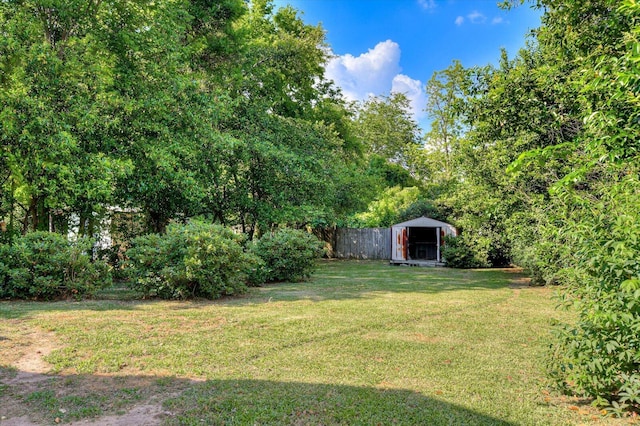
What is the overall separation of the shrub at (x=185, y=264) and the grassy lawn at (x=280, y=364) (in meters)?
0.51

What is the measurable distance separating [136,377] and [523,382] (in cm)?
350

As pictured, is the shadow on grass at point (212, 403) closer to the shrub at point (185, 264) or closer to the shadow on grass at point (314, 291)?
the shadow on grass at point (314, 291)

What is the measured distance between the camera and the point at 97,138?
10516 millimetres

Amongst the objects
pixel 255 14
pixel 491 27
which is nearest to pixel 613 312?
pixel 491 27

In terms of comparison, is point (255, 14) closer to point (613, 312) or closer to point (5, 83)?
point (5, 83)

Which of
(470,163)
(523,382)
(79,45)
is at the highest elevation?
(79,45)

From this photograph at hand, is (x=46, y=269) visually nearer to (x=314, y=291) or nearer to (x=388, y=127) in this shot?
(x=314, y=291)

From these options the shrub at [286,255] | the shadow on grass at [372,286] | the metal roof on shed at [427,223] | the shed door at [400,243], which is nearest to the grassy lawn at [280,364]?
the shadow on grass at [372,286]

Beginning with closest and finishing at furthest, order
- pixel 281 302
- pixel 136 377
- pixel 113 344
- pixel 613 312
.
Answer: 1. pixel 613 312
2. pixel 136 377
3. pixel 113 344
4. pixel 281 302

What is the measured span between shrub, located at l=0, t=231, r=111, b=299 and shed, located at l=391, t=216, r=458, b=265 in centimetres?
1375

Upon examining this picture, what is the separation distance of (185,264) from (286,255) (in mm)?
4064

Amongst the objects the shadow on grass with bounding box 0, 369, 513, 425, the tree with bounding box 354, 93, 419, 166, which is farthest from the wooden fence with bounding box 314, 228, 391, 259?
the shadow on grass with bounding box 0, 369, 513, 425

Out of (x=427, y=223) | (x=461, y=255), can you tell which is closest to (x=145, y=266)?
(x=461, y=255)

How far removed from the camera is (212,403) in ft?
10.6
